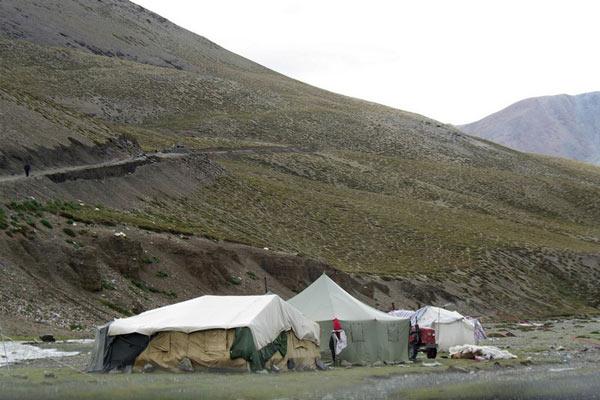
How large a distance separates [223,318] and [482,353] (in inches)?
405

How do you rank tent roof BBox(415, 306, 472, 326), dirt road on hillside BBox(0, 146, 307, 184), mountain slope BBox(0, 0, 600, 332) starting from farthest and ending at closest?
dirt road on hillside BBox(0, 146, 307, 184) → mountain slope BBox(0, 0, 600, 332) → tent roof BBox(415, 306, 472, 326)

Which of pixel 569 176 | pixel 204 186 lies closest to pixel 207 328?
pixel 204 186

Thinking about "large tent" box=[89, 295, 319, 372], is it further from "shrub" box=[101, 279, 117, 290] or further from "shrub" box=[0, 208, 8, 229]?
"shrub" box=[0, 208, 8, 229]

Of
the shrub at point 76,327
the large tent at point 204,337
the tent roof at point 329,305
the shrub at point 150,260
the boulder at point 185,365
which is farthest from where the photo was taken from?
the shrub at point 150,260

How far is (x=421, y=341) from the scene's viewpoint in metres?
31.4

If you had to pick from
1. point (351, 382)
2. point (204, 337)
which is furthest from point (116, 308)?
point (351, 382)

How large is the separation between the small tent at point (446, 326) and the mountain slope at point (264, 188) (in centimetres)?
1315

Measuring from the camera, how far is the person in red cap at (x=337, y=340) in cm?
2908

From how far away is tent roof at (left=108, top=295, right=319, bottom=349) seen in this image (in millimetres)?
24641

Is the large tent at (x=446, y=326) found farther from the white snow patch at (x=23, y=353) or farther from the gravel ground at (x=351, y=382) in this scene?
the white snow patch at (x=23, y=353)

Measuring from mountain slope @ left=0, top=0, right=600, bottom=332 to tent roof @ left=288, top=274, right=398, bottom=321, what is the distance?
10.9 m

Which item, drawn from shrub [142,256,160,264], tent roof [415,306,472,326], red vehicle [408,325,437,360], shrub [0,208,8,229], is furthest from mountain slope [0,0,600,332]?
red vehicle [408,325,437,360]

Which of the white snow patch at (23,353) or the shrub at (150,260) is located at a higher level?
the shrub at (150,260)

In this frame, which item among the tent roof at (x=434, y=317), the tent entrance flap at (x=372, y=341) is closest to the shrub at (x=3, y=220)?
the tent entrance flap at (x=372, y=341)
